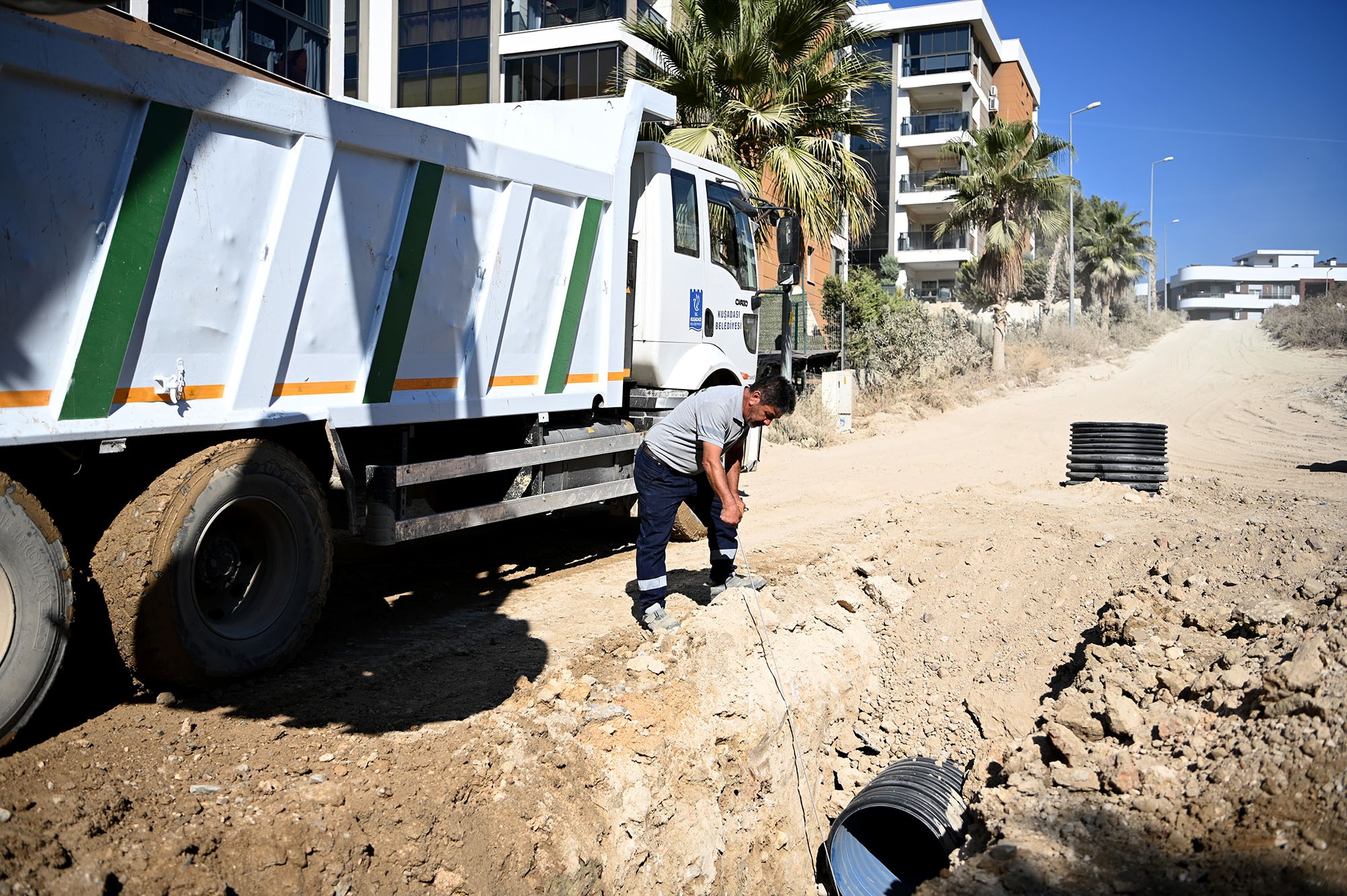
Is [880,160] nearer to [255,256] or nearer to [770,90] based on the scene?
[770,90]

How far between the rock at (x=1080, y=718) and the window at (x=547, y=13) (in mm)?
24378

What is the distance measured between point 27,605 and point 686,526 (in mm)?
5488

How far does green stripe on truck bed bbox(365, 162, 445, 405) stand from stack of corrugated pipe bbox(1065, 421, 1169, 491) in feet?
24.7

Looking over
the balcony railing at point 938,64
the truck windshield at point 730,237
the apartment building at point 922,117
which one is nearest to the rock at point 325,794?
the truck windshield at point 730,237

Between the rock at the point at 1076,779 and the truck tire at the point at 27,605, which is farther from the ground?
the truck tire at the point at 27,605

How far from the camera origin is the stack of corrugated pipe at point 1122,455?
10367 millimetres

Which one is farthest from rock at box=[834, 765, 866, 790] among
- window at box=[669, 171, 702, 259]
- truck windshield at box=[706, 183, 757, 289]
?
truck windshield at box=[706, 183, 757, 289]

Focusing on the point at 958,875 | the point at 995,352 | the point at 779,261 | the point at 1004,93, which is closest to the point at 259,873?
the point at 958,875

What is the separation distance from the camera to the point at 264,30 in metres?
14.3

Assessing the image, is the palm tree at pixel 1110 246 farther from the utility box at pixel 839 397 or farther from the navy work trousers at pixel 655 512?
the navy work trousers at pixel 655 512

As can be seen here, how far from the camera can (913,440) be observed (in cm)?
1652

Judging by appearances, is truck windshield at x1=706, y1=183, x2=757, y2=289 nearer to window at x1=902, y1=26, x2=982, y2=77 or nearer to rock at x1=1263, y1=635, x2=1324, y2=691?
rock at x1=1263, y1=635, x2=1324, y2=691

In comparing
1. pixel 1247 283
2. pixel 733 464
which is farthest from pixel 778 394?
pixel 1247 283

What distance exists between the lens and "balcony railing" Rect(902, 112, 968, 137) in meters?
46.5
